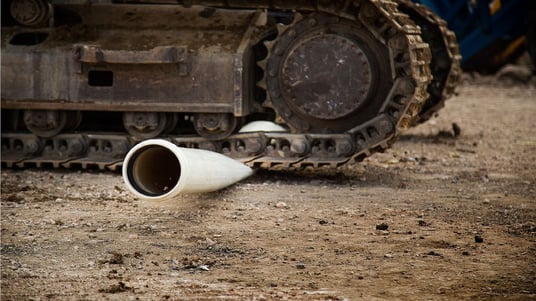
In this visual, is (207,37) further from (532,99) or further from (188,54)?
(532,99)

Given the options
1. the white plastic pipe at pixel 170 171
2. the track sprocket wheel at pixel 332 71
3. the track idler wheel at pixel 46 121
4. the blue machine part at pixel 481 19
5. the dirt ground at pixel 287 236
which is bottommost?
the dirt ground at pixel 287 236

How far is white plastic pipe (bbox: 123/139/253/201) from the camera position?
7.03 metres

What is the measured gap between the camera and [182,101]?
915 centimetres

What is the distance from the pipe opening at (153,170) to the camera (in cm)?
709

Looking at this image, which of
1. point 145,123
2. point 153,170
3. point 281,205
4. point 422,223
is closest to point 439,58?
point 145,123

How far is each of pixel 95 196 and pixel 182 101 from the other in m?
1.44

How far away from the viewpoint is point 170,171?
7895 mm

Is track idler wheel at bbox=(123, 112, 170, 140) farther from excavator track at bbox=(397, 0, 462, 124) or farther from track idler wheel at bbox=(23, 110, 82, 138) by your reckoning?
excavator track at bbox=(397, 0, 462, 124)

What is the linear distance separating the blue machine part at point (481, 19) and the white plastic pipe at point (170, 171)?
630 centimetres

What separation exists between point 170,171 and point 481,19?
23.5 feet

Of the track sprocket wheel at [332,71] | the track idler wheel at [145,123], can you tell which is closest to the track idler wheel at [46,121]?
the track idler wheel at [145,123]

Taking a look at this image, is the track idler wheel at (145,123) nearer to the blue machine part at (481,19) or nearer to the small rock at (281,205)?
the small rock at (281,205)

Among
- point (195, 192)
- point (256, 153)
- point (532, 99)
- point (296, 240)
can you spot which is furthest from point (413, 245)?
point (532, 99)

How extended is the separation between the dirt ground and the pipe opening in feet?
0.65
